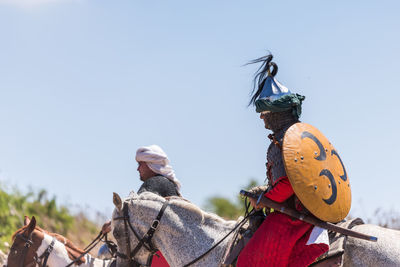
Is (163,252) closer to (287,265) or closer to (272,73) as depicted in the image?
(287,265)

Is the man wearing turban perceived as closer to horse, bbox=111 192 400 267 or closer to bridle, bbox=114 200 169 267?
horse, bbox=111 192 400 267

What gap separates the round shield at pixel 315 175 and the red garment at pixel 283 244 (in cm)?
20

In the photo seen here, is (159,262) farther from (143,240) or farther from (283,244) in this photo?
(283,244)

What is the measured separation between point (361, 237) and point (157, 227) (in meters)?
2.19

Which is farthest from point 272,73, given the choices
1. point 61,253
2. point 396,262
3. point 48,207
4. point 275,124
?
point 48,207

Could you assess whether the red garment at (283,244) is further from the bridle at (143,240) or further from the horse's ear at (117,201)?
the horse's ear at (117,201)

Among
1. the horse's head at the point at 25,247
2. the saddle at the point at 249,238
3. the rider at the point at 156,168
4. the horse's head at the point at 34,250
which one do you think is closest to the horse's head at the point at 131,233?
the saddle at the point at 249,238

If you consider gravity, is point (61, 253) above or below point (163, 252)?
below

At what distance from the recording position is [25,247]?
768 cm

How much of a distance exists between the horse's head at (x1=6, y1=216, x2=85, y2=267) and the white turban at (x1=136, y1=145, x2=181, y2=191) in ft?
5.17

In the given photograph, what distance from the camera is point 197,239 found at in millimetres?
5941

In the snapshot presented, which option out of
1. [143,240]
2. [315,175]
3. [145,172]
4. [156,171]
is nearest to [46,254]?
[145,172]

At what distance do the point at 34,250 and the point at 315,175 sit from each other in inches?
175

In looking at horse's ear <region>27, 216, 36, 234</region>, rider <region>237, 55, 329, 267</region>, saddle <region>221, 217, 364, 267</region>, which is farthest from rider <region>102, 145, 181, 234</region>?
rider <region>237, 55, 329, 267</region>
